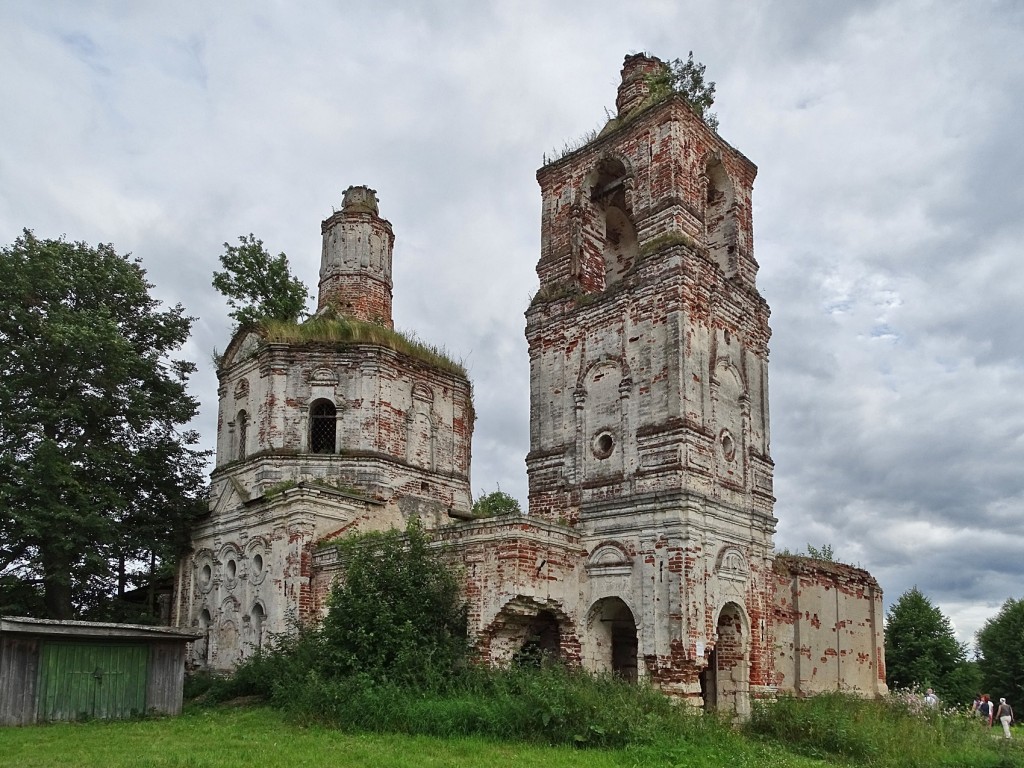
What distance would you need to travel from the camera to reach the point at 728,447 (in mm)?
15938

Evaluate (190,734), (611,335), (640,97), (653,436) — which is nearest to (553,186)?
(640,97)

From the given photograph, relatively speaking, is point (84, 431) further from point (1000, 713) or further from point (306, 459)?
point (1000, 713)

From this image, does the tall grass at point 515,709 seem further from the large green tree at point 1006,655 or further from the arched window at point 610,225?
the large green tree at point 1006,655

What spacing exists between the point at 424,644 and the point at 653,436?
5122mm

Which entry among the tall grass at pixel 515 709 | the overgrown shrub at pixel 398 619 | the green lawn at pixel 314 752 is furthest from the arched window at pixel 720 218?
the green lawn at pixel 314 752

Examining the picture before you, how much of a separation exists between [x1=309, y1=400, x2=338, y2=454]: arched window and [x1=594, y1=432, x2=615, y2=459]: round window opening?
22.7 ft

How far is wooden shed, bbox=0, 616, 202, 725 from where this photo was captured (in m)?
13.8

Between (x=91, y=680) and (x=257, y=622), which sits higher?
(x=257, y=622)

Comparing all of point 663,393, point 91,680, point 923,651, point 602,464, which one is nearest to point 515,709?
point 602,464

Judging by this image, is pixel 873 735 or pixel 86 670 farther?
pixel 86 670

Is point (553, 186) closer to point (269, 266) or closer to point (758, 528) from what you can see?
point (758, 528)

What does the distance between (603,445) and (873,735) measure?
248 inches

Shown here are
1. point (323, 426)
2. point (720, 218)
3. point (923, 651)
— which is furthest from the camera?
point (923, 651)

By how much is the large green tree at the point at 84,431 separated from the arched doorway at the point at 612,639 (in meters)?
10.6
